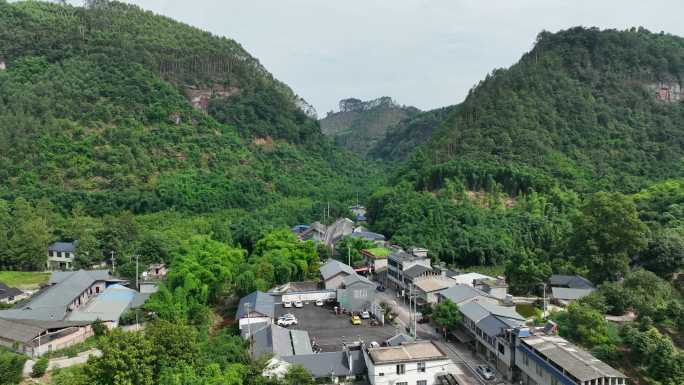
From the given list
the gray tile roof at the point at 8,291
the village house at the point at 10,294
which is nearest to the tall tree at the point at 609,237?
the village house at the point at 10,294

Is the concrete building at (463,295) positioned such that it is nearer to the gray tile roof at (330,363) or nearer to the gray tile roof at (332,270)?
the gray tile roof at (332,270)

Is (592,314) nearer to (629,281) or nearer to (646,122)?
(629,281)

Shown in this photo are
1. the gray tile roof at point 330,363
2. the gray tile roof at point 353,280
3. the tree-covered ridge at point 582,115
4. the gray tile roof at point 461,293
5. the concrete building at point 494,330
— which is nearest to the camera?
the gray tile roof at point 330,363

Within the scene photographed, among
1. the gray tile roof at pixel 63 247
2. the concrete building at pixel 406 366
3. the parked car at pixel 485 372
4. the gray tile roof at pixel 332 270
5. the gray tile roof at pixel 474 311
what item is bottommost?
the parked car at pixel 485 372

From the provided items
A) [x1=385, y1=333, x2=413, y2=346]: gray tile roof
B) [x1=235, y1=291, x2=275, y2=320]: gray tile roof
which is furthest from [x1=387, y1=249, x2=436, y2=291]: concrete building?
[x1=235, y1=291, x2=275, y2=320]: gray tile roof

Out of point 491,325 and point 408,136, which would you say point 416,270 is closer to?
point 491,325

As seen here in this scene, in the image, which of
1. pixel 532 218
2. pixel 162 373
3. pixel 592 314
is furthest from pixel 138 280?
pixel 532 218
